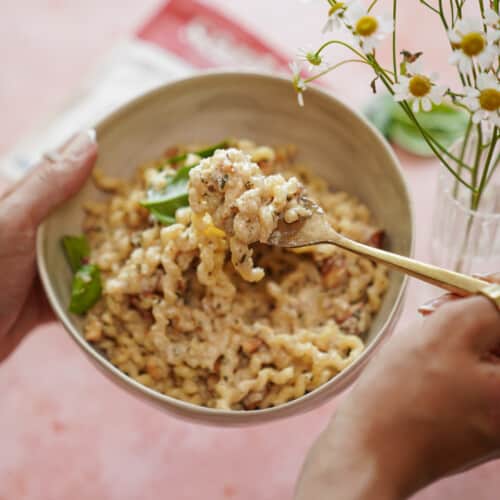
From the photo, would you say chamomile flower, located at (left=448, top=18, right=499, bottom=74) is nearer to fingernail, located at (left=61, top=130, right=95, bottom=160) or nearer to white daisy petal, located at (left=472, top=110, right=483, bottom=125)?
white daisy petal, located at (left=472, top=110, right=483, bottom=125)

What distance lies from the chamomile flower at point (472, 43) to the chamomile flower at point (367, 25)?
0.23 feet

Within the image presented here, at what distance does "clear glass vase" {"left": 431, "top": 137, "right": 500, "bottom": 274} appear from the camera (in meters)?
1.12

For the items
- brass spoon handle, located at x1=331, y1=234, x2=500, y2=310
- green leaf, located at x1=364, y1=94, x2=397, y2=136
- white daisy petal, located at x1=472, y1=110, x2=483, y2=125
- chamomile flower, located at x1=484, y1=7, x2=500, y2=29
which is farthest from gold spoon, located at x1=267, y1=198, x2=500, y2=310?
green leaf, located at x1=364, y1=94, x2=397, y2=136

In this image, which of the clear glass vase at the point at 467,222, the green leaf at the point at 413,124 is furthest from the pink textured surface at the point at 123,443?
the clear glass vase at the point at 467,222

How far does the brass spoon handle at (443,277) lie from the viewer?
2.56 ft

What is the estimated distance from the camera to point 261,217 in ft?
3.04

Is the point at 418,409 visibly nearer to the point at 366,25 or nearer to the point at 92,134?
the point at 366,25

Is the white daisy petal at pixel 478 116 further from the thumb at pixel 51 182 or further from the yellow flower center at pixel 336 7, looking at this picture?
the thumb at pixel 51 182

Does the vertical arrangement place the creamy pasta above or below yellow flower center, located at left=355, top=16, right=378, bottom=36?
below

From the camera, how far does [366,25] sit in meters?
0.77

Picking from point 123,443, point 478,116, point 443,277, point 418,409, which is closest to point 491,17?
point 478,116

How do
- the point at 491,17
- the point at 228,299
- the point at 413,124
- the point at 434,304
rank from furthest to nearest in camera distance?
the point at 413,124, the point at 228,299, the point at 434,304, the point at 491,17

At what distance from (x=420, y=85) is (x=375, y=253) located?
210 mm

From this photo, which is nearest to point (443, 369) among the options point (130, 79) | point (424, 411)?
point (424, 411)
